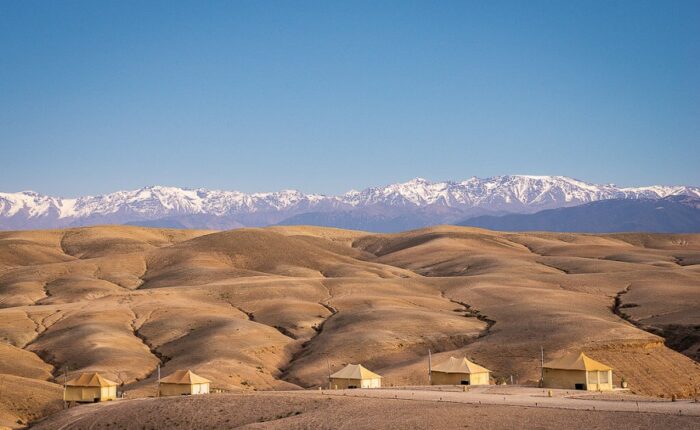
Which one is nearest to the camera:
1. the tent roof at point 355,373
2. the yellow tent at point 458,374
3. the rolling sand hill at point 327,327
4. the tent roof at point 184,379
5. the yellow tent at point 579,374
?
the yellow tent at point 579,374

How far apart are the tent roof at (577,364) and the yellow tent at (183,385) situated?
2692 cm

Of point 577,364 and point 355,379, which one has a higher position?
point 577,364

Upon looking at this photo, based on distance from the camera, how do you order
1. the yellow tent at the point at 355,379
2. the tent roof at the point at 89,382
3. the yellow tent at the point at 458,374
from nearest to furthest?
the tent roof at the point at 89,382 < the yellow tent at the point at 458,374 < the yellow tent at the point at 355,379

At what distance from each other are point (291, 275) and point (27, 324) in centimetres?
6617

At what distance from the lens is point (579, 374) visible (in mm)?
77312

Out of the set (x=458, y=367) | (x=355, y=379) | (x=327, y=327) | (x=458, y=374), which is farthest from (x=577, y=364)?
(x=327, y=327)

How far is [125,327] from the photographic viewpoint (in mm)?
114250

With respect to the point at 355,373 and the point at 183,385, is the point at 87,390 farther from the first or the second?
the point at 355,373

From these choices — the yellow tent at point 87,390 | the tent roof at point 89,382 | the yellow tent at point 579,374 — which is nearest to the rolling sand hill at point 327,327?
the yellow tent at point 87,390

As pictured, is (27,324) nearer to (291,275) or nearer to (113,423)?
(113,423)

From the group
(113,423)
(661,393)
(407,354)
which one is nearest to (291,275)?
(407,354)

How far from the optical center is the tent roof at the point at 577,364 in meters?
77.3

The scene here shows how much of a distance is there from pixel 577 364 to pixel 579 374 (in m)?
0.80

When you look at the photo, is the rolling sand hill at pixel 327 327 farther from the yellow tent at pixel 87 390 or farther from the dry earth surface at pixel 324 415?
the dry earth surface at pixel 324 415
